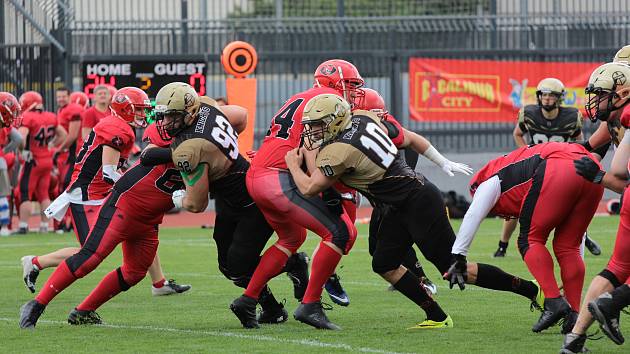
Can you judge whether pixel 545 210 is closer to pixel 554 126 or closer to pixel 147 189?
pixel 147 189

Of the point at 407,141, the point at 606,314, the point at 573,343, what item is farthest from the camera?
the point at 407,141

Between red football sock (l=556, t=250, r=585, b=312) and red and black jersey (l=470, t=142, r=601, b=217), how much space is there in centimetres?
41

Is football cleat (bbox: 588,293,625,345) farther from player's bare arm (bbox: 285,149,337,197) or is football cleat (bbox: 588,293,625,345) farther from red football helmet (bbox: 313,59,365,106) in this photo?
red football helmet (bbox: 313,59,365,106)

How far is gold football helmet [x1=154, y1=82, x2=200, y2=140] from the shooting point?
808 centimetres

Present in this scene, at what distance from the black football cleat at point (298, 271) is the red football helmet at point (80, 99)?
8.40 meters

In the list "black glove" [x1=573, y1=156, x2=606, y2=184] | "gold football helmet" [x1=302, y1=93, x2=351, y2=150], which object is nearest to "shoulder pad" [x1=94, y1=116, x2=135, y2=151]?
"gold football helmet" [x1=302, y1=93, x2=351, y2=150]

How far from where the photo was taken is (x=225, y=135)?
8148 mm

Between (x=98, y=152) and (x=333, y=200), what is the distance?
2.31m

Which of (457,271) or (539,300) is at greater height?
(457,271)

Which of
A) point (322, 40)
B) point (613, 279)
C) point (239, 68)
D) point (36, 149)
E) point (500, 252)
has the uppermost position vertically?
point (322, 40)

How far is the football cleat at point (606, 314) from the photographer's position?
6.52 meters

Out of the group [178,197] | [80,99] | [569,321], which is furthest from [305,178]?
[80,99]

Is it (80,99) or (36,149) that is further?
(80,99)

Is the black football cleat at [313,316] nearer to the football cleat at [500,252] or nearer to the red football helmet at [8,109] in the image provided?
the red football helmet at [8,109]
